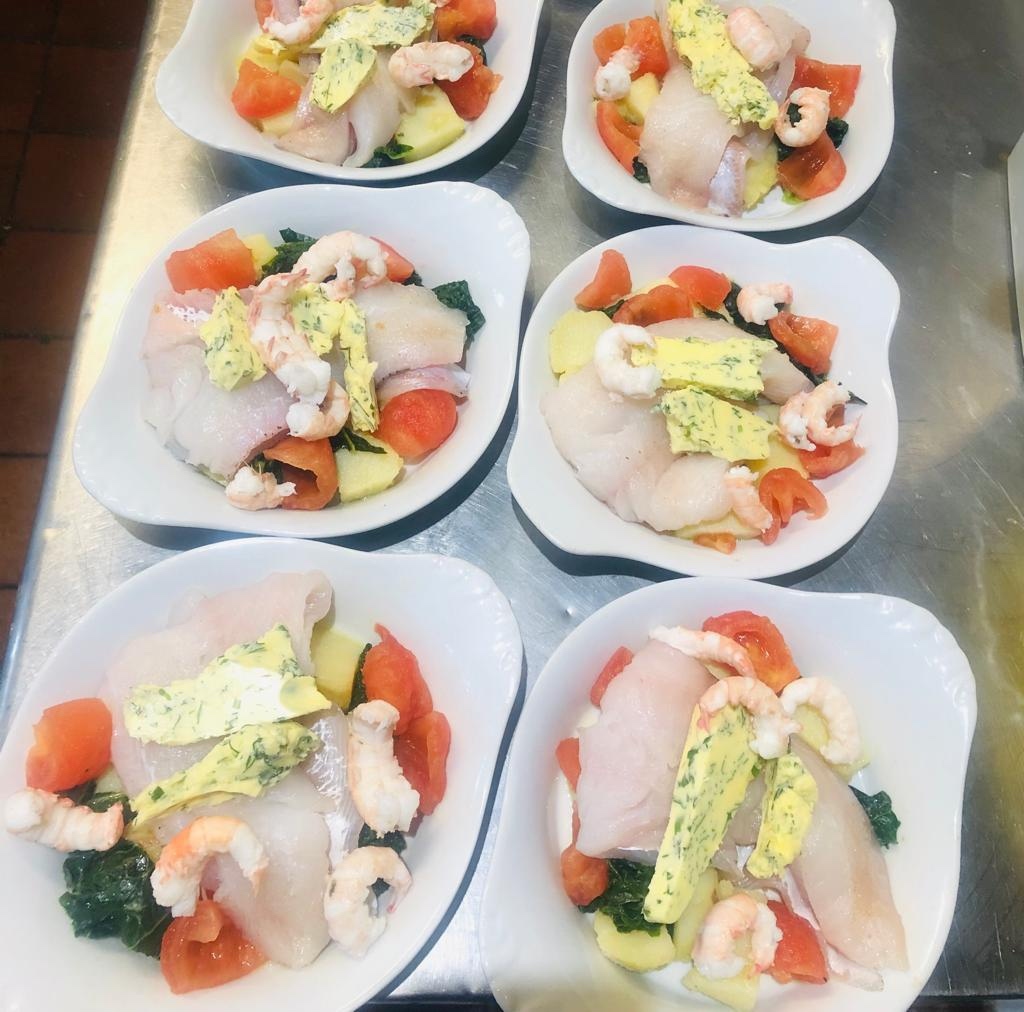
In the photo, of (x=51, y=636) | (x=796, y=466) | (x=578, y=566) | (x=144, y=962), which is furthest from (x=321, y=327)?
(x=144, y=962)

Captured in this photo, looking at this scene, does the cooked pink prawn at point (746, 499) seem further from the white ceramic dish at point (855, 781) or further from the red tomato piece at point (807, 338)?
the red tomato piece at point (807, 338)

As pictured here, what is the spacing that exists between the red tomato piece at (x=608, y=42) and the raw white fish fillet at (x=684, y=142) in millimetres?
169

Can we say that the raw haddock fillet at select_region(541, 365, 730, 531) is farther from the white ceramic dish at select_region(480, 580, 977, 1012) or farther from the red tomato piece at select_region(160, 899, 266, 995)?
the red tomato piece at select_region(160, 899, 266, 995)

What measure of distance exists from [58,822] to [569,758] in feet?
2.20

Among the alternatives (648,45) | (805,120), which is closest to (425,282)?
(648,45)

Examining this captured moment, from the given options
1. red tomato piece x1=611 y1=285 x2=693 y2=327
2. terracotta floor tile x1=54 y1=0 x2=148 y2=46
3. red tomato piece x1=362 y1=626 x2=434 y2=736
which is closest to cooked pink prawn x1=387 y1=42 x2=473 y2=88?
red tomato piece x1=611 y1=285 x2=693 y2=327

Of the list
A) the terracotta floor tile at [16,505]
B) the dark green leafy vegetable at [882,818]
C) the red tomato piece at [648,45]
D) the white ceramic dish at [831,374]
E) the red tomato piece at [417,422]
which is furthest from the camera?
the terracotta floor tile at [16,505]

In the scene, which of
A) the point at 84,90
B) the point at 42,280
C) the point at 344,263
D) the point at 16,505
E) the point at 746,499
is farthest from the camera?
the point at 84,90

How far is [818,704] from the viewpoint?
48.9 inches

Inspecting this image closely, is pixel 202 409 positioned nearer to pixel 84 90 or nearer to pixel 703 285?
pixel 703 285

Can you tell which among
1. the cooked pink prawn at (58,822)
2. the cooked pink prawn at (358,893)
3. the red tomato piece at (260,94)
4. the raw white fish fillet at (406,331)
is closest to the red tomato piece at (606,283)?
the raw white fish fillet at (406,331)

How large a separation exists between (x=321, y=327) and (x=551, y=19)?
1032 millimetres

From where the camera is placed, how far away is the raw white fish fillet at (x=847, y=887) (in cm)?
114

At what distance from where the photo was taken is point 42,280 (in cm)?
258
